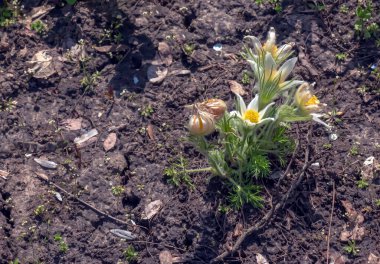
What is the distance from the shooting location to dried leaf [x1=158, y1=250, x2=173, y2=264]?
2.77 metres

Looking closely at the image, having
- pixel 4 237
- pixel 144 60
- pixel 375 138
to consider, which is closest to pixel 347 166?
pixel 375 138

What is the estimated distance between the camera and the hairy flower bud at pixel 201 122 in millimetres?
2406

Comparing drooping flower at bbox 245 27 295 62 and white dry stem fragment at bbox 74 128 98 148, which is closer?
drooping flower at bbox 245 27 295 62

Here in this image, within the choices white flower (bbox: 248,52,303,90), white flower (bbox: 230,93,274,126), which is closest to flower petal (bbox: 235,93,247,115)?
white flower (bbox: 230,93,274,126)

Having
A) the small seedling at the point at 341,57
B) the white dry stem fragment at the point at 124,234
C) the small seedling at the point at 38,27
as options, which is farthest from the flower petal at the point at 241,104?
the small seedling at the point at 38,27

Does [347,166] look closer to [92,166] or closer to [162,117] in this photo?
[162,117]

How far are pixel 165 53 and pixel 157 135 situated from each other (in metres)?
0.54

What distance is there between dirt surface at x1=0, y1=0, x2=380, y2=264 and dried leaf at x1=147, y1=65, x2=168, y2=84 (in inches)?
1.2

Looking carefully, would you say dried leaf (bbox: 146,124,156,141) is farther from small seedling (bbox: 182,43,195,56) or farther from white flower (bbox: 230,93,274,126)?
white flower (bbox: 230,93,274,126)

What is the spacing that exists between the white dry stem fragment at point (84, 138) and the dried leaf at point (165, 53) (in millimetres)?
596

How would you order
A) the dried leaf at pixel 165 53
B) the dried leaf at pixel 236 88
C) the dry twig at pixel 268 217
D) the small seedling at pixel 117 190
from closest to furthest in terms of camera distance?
the dry twig at pixel 268 217
the small seedling at pixel 117 190
the dried leaf at pixel 236 88
the dried leaf at pixel 165 53

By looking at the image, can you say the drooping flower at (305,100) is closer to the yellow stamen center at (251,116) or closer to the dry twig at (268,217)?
the yellow stamen center at (251,116)

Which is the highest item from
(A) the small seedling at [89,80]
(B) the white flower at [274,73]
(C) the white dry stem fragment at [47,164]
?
(B) the white flower at [274,73]

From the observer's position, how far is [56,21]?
3.39 m
